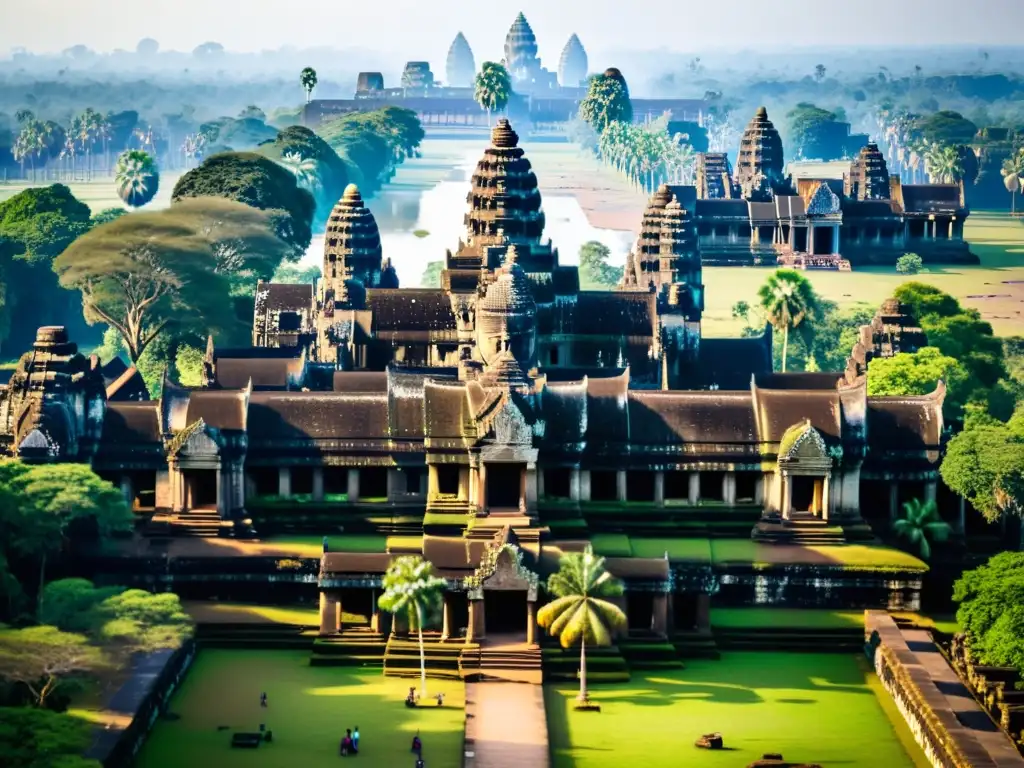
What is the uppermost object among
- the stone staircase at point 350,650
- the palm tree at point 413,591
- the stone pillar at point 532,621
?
the palm tree at point 413,591

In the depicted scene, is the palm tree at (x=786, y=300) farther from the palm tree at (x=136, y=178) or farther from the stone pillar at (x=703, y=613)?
the palm tree at (x=136, y=178)

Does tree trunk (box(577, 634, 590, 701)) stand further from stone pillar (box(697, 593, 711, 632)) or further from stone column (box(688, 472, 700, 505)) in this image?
stone column (box(688, 472, 700, 505))

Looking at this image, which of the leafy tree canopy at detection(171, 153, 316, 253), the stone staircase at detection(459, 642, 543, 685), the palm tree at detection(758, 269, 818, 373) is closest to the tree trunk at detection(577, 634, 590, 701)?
the stone staircase at detection(459, 642, 543, 685)

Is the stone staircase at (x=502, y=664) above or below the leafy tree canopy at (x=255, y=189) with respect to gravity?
below

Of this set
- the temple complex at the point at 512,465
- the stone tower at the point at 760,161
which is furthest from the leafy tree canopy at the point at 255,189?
the temple complex at the point at 512,465

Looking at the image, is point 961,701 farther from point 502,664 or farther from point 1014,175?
point 1014,175

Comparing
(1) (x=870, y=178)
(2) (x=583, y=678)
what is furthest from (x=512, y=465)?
(1) (x=870, y=178)
